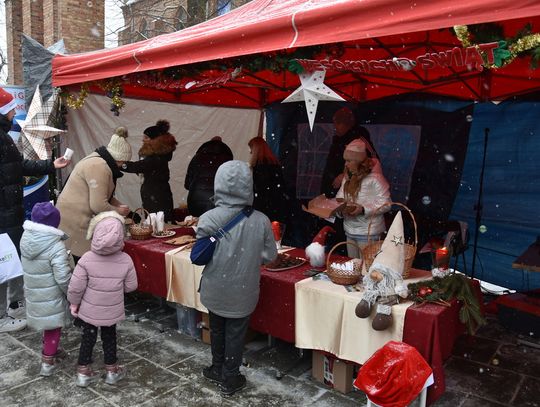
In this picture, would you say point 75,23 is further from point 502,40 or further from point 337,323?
point 502,40

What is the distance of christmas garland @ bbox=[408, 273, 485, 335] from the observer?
3102 millimetres

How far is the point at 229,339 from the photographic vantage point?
11.1 feet

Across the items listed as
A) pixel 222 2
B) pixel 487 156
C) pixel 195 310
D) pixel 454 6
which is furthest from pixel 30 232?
pixel 222 2

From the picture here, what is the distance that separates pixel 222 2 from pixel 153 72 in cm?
1367

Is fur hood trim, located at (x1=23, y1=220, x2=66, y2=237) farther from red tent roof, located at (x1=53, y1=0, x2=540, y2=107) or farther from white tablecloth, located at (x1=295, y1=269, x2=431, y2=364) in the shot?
white tablecloth, located at (x1=295, y1=269, x2=431, y2=364)

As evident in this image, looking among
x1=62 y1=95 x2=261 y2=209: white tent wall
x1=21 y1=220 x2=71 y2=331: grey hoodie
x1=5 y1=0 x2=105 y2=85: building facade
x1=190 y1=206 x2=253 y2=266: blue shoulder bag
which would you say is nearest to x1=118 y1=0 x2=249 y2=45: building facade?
x1=5 y1=0 x2=105 y2=85: building facade

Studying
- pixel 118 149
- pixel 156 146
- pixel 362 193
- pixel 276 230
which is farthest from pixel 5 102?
pixel 362 193

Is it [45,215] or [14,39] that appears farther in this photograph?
[14,39]

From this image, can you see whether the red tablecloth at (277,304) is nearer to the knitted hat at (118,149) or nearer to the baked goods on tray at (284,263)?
the baked goods on tray at (284,263)

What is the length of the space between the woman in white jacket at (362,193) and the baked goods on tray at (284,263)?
1.93 ft

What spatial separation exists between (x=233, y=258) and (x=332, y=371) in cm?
121

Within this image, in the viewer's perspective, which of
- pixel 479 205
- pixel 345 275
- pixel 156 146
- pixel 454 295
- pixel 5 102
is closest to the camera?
pixel 454 295

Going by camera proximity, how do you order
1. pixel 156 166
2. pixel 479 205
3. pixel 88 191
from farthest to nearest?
pixel 156 166 < pixel 479 205 < pixel 88 191

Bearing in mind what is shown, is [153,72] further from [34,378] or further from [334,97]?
[34,378]
